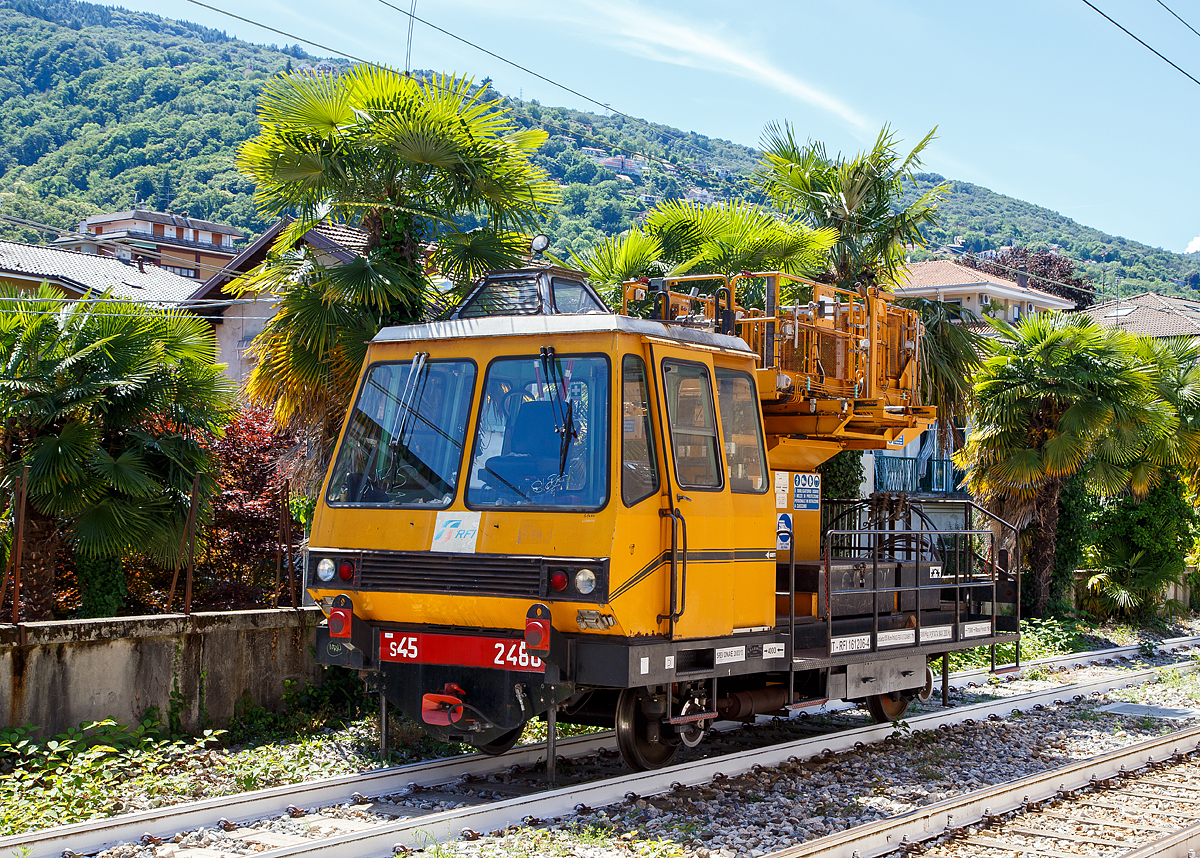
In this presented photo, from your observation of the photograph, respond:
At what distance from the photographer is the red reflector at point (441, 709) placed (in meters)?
7.34

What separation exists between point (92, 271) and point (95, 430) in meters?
30.9

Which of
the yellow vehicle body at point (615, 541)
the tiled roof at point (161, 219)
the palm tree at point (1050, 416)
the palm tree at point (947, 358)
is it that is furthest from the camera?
the tiled roof at point (161, 219)

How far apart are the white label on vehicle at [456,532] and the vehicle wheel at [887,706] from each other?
4988 mm

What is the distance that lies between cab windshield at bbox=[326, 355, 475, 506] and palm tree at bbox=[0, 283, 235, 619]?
107 inches

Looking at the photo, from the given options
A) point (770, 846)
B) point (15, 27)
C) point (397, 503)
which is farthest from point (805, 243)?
point (15, 27)

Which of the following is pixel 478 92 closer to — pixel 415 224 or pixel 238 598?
pixel 415 224

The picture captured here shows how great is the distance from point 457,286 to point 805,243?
16.8 feet

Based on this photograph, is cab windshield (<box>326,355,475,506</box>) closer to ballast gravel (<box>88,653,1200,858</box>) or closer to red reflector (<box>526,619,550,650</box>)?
red reflector (<box>526,619,550,650</box>)

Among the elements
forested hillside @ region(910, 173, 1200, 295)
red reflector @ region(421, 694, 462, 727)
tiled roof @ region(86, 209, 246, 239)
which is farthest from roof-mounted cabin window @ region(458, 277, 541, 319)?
forested hillside @ region(910, 173, 1200, 295)

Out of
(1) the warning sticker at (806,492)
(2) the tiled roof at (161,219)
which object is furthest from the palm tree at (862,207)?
(2) the tiled roof at (161,219)

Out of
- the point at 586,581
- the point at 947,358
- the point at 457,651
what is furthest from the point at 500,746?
the point at 947,358

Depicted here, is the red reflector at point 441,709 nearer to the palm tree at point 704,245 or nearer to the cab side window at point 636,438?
the cab side window at point 636,438

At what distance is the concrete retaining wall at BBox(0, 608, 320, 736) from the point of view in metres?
8.33

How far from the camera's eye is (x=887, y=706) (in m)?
10.9
